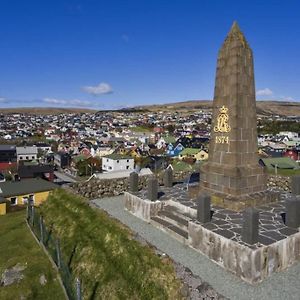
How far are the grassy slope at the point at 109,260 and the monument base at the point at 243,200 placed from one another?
11.8 ft

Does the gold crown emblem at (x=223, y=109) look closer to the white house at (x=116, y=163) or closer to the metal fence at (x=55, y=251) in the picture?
the metal fence at (x=55, y=251)

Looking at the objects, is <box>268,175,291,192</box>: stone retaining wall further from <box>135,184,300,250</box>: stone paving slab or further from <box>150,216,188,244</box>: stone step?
<box>150,216,188,244</box>: stone step

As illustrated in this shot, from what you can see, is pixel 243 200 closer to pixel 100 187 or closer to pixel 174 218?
pixel 174 218

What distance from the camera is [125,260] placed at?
8.62m

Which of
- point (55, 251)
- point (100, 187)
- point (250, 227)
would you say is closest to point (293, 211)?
A: point (250, 227)

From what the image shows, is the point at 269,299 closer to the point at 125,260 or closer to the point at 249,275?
the point at 249,275

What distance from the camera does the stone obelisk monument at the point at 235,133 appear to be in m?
11.1

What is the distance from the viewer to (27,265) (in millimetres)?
10680

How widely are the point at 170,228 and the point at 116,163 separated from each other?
56095 mm

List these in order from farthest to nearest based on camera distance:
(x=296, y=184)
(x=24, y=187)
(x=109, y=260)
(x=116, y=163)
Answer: (x=116, y=163), (x=24, y=187), (x=296, y=184), (x=109, y=260)

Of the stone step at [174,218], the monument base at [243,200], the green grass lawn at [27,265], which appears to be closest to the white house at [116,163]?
the green grass lawn at [27,265]

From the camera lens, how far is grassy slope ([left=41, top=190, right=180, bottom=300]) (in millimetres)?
7426

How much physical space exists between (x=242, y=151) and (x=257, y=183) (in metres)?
1.37

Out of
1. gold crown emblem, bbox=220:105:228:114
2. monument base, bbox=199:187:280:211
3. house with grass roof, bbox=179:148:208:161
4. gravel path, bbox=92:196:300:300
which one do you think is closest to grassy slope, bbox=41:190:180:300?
gravel path, bbox=92:196:300:300
